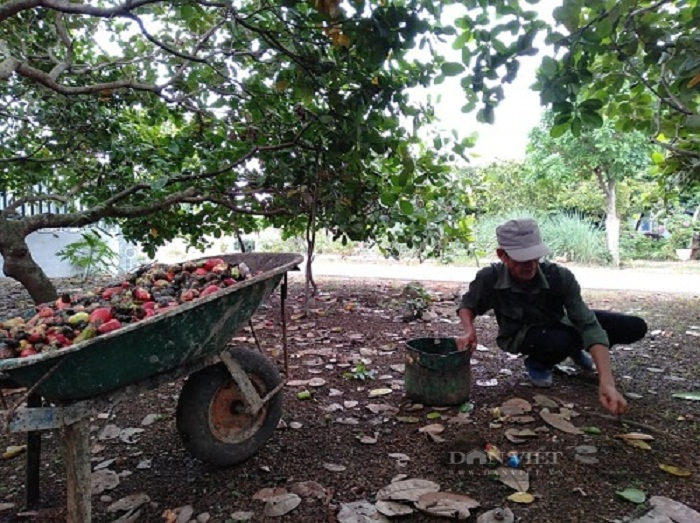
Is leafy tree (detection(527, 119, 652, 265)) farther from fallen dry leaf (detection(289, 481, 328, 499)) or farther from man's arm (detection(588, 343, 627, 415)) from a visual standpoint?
fallen dry leaf (detection(289, 481, 328, 499))

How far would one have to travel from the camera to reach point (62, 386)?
1.71m

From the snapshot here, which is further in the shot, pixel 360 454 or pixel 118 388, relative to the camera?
pixel 360 454

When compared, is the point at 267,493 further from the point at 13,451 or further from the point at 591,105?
the point at 591,105

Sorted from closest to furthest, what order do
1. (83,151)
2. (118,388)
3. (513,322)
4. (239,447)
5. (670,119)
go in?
(118,388) → (239,447) → (513,322) → (670,119) → (83,151)

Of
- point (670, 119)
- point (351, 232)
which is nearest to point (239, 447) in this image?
point (351, 232)

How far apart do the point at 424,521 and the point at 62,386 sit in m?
1.38

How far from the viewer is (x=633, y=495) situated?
1.86 m

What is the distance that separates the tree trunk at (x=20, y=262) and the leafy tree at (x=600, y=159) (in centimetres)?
985

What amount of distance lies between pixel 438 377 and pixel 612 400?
90 cm

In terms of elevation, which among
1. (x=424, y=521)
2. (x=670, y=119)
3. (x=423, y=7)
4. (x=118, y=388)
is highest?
(x=423, y=7)

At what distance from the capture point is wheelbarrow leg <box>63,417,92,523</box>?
170cm

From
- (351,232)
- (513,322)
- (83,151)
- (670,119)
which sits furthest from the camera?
(83,151)

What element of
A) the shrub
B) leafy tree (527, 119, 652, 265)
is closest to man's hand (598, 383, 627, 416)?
the shrub

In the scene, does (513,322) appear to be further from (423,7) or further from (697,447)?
(423,7)
